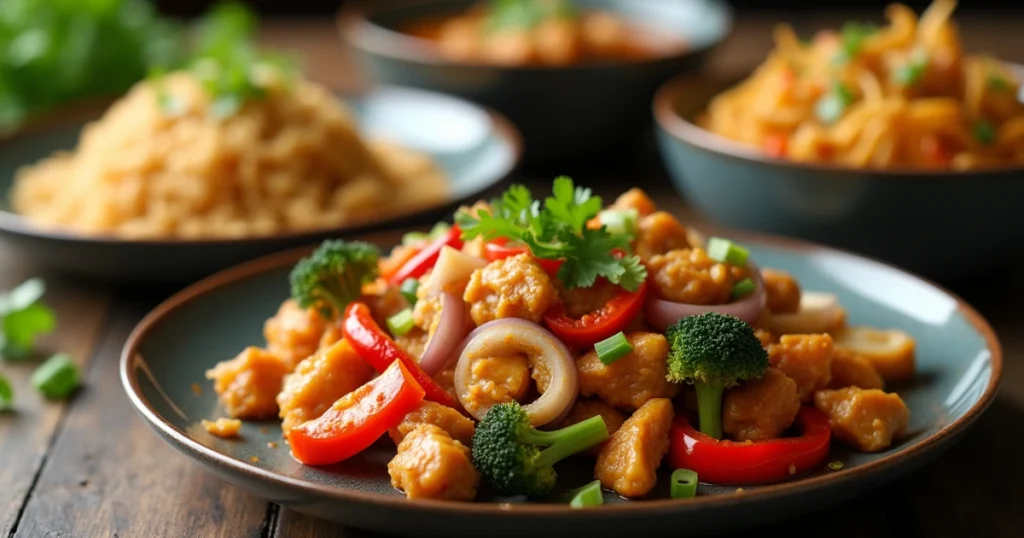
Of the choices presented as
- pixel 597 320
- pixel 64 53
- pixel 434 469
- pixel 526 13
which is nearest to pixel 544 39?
pixel 526 13

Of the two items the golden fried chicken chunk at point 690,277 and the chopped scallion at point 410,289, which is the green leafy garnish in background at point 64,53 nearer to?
the chopped scallion at point 410,289

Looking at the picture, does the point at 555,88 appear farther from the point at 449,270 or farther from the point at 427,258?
the point at 449,270

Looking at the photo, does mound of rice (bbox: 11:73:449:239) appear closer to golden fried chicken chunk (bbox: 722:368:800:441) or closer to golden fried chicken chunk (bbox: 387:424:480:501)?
golden fried chicken chunk (bbox: 387:424:480:501)

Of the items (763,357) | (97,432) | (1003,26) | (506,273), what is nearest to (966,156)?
(763,357)

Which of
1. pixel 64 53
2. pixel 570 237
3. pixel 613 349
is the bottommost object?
pixel 64 53

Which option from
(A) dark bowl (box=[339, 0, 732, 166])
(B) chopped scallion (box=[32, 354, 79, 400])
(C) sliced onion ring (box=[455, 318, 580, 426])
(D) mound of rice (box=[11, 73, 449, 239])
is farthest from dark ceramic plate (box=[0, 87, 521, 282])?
(C) sliced onion ring (box=[455, 318, 580, 426])
